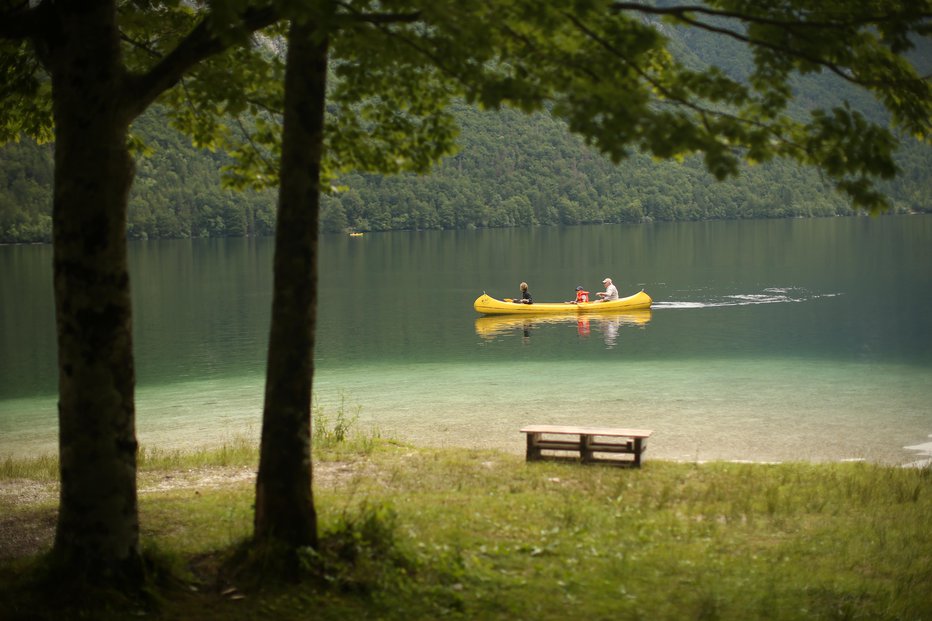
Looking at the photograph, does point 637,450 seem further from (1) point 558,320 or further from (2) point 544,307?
(2) point 544,307

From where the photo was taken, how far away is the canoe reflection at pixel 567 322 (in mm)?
38562

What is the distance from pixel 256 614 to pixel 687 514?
16.4ft

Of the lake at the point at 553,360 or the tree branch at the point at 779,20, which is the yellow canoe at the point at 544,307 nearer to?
the lake at the point at 553,360

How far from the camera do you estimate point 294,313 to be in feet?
21.0

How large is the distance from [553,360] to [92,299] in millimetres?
25405

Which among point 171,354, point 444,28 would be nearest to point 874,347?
point 171,354

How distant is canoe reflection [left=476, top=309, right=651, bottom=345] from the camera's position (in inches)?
1518

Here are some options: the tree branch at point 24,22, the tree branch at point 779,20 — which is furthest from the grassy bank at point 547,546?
the tree branch at point 779,20

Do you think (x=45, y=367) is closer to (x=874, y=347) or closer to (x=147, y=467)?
(x=147, y=467)

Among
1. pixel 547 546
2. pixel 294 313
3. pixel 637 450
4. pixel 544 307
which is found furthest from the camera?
pixel 544 307

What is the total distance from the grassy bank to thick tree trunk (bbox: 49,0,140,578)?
Answer: 16.9 inches

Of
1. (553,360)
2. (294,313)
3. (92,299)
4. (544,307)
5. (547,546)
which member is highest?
(92,299)

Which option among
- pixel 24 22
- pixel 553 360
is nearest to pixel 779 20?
pixel 24 22

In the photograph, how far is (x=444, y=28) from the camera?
16.7 ft
